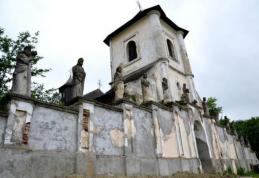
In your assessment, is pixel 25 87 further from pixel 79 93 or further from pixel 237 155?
pixel 237 155

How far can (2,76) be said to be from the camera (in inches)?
610

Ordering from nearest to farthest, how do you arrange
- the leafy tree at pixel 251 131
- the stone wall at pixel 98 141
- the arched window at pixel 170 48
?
the stone wall at pixel 98 141 < the arched window at pixel 170 48 < the leafy tree at pixel 251 131

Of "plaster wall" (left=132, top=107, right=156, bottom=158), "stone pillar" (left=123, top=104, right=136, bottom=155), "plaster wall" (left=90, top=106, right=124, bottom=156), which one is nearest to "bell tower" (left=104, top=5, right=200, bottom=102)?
"plaster wall" (left=132, top=107, right=156, bottom=158)

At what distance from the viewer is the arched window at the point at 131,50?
2133cm

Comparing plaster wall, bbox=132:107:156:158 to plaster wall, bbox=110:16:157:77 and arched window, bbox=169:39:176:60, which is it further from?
arched window, bbox=169:39:176:60

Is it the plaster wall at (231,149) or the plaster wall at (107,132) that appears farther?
the plaster wall at (231,149)

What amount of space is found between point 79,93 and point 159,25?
13.7m

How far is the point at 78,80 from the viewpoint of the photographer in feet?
28.6

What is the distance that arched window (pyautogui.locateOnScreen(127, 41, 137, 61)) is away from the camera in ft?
70.0

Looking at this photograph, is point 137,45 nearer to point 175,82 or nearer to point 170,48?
point 170,48

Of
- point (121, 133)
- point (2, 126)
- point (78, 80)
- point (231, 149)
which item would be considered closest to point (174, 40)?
point (231, 149)

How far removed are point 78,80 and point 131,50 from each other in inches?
544

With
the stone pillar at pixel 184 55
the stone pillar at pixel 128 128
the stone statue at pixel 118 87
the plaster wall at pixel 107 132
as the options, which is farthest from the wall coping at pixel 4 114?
the stone pillar at pixel 184 55

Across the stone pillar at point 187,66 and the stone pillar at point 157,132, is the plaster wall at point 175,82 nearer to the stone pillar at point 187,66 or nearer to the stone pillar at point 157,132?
the stone pillar at point 187,66
